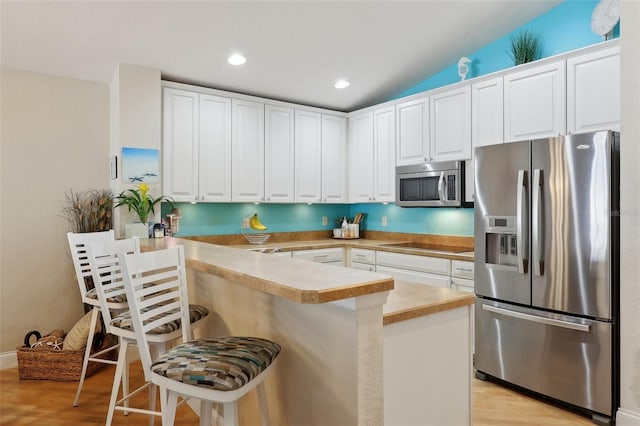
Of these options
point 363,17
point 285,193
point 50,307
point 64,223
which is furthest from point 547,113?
point 50,307

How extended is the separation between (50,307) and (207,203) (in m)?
1.66

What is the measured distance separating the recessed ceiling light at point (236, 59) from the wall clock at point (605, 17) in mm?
2774

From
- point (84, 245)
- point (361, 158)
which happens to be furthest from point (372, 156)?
point (84, 245)

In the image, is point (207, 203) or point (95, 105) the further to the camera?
point (207, 203)

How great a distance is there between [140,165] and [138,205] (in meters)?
0.35

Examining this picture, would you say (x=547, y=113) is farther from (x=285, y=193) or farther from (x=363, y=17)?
(x=285, y=193)

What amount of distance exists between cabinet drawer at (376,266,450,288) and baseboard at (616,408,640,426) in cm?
138

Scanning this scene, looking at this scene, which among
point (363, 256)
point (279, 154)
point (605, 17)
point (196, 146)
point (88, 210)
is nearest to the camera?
point (605, 17)

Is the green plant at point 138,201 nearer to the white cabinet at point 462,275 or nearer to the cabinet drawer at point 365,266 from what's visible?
the cabinet drawer at point 365,266

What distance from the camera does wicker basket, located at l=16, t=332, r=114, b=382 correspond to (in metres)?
3.14

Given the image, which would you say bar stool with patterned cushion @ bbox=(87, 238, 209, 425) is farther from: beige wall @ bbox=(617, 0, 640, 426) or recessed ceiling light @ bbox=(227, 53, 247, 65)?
beige wall @ bbox=(617, 0, 640, 426)

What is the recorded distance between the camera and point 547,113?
312 cm

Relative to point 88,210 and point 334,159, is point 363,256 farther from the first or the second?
point 88,210

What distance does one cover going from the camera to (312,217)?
5.09 meters
